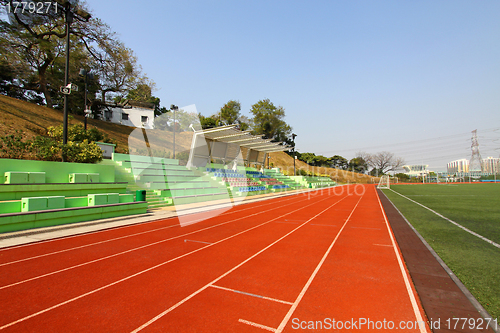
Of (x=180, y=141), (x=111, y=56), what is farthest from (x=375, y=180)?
(x=111, y=56)

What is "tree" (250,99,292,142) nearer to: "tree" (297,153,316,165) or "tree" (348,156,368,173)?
"tree" (297,153,316,165)

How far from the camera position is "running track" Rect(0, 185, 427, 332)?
9.95 ft

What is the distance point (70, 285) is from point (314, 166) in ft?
267

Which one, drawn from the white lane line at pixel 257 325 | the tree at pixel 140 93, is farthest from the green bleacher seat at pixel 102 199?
the tree at pixel 140 93

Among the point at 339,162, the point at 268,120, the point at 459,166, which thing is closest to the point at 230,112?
the point at 268,120

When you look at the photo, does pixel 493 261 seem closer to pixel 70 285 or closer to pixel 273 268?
pixel 273 268

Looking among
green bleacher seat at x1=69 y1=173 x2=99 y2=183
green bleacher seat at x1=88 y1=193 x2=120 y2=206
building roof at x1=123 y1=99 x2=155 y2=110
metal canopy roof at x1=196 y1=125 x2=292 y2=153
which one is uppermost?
building roof at x1=123 y1=99 x2=155 y2=110

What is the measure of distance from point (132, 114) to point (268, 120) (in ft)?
113

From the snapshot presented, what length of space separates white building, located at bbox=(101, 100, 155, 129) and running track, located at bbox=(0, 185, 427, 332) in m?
34.6

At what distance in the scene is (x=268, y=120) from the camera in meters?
62.4

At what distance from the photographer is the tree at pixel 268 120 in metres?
62.2

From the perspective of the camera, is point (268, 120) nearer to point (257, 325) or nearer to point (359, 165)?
point (359, 165)

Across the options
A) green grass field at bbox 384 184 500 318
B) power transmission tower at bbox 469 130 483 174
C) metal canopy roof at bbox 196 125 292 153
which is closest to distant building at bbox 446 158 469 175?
power transmission tower at bbox 469 130 483 174

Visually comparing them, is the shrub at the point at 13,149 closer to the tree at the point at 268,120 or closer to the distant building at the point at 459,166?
the tree at the point at 268,120
